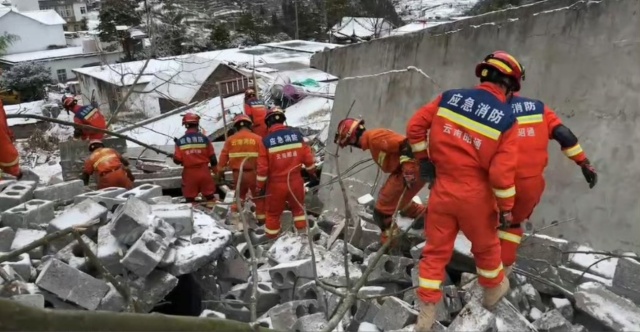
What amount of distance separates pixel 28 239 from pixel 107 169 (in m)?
3.13

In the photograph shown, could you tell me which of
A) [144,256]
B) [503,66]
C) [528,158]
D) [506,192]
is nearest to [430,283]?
[506,192]

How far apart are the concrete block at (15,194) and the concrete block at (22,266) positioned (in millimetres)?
1236

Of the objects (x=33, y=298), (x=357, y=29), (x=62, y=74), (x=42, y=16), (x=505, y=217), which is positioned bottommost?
(x=62, y=74)

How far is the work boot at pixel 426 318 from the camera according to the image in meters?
3.59

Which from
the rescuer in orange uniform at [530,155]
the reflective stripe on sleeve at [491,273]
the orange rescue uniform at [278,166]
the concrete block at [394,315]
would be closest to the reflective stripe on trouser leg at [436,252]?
the concrete block at [394,315]

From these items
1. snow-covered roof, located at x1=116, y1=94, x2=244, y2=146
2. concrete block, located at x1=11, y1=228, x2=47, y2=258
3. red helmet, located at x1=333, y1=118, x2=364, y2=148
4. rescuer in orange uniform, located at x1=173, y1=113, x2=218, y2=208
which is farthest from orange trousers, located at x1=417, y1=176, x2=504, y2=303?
snow-covered roof, located at x1=116, y1=94, x2=244, y2=146

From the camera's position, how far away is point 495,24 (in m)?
5.80

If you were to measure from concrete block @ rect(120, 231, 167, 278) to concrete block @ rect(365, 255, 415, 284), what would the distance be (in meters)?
1.71

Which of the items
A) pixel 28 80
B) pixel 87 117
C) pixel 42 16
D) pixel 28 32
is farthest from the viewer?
pixel 42 16

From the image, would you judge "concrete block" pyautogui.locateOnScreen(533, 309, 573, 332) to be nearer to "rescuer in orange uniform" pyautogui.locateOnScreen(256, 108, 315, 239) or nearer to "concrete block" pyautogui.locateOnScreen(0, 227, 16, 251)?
"rescuer in orange uniform" pyautogui.locateOnScreen(256, 108, 315, 239)

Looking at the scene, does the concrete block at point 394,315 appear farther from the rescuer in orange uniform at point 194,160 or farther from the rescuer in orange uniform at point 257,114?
the rescuer in orange uniform at point 257,114

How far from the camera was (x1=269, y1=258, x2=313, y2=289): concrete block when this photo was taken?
436cm

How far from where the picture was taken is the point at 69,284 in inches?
146

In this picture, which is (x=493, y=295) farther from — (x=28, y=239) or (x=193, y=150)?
(x=193, y=150)
